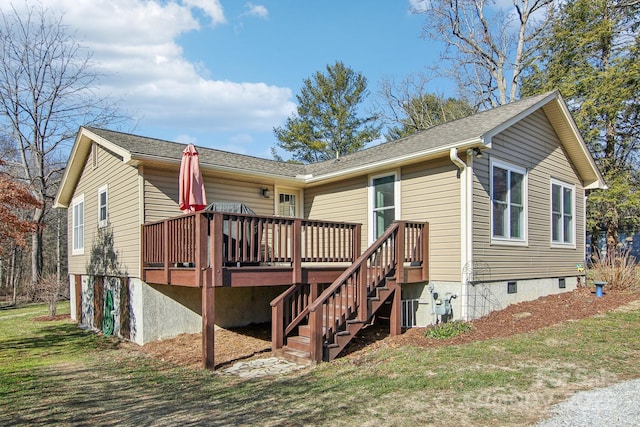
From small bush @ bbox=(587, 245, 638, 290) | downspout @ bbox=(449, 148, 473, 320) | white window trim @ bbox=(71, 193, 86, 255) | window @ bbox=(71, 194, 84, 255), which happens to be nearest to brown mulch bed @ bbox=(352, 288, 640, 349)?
small bush @ bbox=(587, 245, 638, 290)

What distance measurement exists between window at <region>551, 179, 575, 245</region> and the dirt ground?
1.60m

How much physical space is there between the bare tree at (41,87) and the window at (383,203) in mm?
17074

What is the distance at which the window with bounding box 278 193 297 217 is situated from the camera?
1239 centimetres

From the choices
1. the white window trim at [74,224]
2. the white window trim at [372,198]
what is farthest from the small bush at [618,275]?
the white window trim at [74,224]

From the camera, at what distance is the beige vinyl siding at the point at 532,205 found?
9.06 m

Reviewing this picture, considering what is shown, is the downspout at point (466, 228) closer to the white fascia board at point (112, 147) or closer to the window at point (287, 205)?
the window at point (287, 205)

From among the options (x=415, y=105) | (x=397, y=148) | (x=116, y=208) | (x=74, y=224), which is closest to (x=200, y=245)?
(x=116, y=208)

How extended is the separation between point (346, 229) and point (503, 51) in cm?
1899

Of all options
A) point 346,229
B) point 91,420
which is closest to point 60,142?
point 346,229

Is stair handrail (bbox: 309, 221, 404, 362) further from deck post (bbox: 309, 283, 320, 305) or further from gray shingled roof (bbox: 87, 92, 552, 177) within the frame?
gray shingled roof (bbox: 87, 92, 552, 177)

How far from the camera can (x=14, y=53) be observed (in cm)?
2136

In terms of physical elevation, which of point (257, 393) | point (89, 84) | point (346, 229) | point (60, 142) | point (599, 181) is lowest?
point (257, 393)

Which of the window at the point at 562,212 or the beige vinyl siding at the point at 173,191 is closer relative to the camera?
the beige vinyl siding at the point at 173,191

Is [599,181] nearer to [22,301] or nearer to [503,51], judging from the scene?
[503,51]
